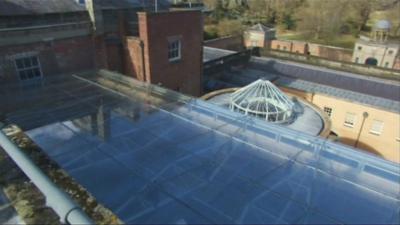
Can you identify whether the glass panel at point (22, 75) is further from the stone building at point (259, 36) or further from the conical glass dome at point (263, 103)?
Result: the stone building at point (259, 36)

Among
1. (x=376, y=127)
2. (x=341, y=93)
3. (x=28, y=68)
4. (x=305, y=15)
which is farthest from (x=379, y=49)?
(x=28, y=68)

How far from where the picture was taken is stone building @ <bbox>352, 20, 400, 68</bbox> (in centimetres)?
3362

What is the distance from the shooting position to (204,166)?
6234 millimetres

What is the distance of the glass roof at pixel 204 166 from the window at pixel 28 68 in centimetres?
359

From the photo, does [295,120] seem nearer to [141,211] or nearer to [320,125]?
[320,125]

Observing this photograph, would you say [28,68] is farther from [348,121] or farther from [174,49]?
[348,121]

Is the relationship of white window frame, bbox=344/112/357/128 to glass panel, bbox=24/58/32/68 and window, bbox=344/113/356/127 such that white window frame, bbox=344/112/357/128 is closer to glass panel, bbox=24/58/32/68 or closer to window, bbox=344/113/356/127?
window, bbox=344/113/356/127

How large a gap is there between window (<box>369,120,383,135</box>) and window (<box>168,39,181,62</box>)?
14862 mm

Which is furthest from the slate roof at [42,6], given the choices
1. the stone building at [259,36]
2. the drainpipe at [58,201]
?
the stone building at [259,36]

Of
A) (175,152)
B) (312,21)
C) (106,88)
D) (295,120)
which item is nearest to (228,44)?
(312,21)

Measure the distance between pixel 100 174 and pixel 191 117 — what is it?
368 cm

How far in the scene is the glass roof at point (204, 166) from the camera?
4.92 meters

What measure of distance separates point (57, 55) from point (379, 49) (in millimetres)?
35990

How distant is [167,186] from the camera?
17.9ft
